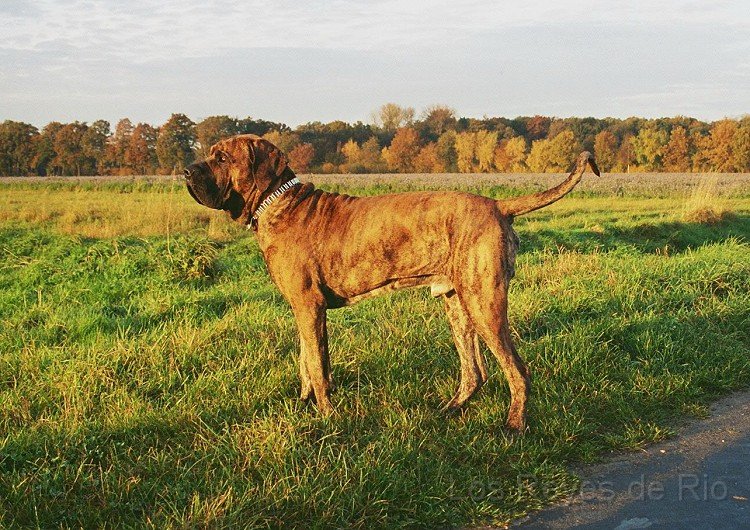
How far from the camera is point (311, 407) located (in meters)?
5.27

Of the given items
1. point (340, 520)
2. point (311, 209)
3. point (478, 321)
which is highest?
point (311, 209)

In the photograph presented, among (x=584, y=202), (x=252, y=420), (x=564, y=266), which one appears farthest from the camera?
(x=584, y=202)

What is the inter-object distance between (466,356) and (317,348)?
44.2 inches

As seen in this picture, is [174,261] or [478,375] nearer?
[478,375]

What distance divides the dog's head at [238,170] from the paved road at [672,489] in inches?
108

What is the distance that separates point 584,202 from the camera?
68.5ft

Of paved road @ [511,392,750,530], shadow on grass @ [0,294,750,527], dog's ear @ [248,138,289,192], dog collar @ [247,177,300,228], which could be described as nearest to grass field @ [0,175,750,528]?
shadow on grass @ [0,294,750,527]

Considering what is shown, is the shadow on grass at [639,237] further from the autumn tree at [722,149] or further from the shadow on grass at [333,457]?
the autumn tree at [722,149]

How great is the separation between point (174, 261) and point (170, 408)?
5.76m

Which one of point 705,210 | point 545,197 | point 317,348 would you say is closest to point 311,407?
point 317,348

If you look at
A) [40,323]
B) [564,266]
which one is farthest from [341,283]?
[564,266]

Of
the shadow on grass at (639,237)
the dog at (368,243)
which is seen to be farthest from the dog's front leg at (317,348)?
the shadow on grass at (639,237)

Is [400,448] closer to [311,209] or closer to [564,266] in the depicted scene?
[311,209]

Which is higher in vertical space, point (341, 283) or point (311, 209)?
point (311, 209)
